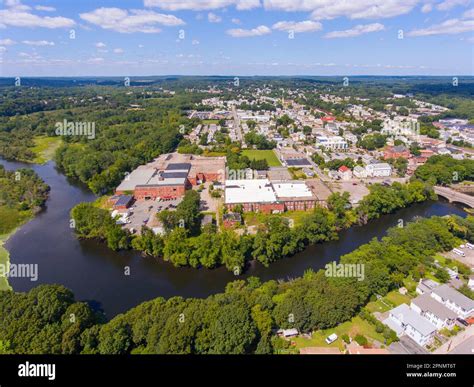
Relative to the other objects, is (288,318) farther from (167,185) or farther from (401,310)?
(167,185)

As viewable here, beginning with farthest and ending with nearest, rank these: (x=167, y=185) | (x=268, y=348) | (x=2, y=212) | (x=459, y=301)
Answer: (x=167, y=185) → (x=2, y=212) → (x=459, y=301) → (x=268, y=348)

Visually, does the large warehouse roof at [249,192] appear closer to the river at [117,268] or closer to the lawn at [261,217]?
the lawn at [261,217]

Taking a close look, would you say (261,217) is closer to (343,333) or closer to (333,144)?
(343,333)

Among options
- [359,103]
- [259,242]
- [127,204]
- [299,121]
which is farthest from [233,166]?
[359,103]

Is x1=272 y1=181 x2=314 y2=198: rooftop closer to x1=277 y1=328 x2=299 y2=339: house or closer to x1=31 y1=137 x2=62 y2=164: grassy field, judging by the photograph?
x1=277 y1=328 x2=299 y2=339: house

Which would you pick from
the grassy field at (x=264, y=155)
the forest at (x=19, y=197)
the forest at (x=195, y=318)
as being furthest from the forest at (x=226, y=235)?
the grassy field at (x=264, y=155)

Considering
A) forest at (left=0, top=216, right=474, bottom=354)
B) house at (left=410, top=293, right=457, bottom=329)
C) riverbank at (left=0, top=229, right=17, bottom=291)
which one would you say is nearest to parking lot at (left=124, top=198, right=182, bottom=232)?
riverbank at (left=0, top=229, right=17, bottom=291)
